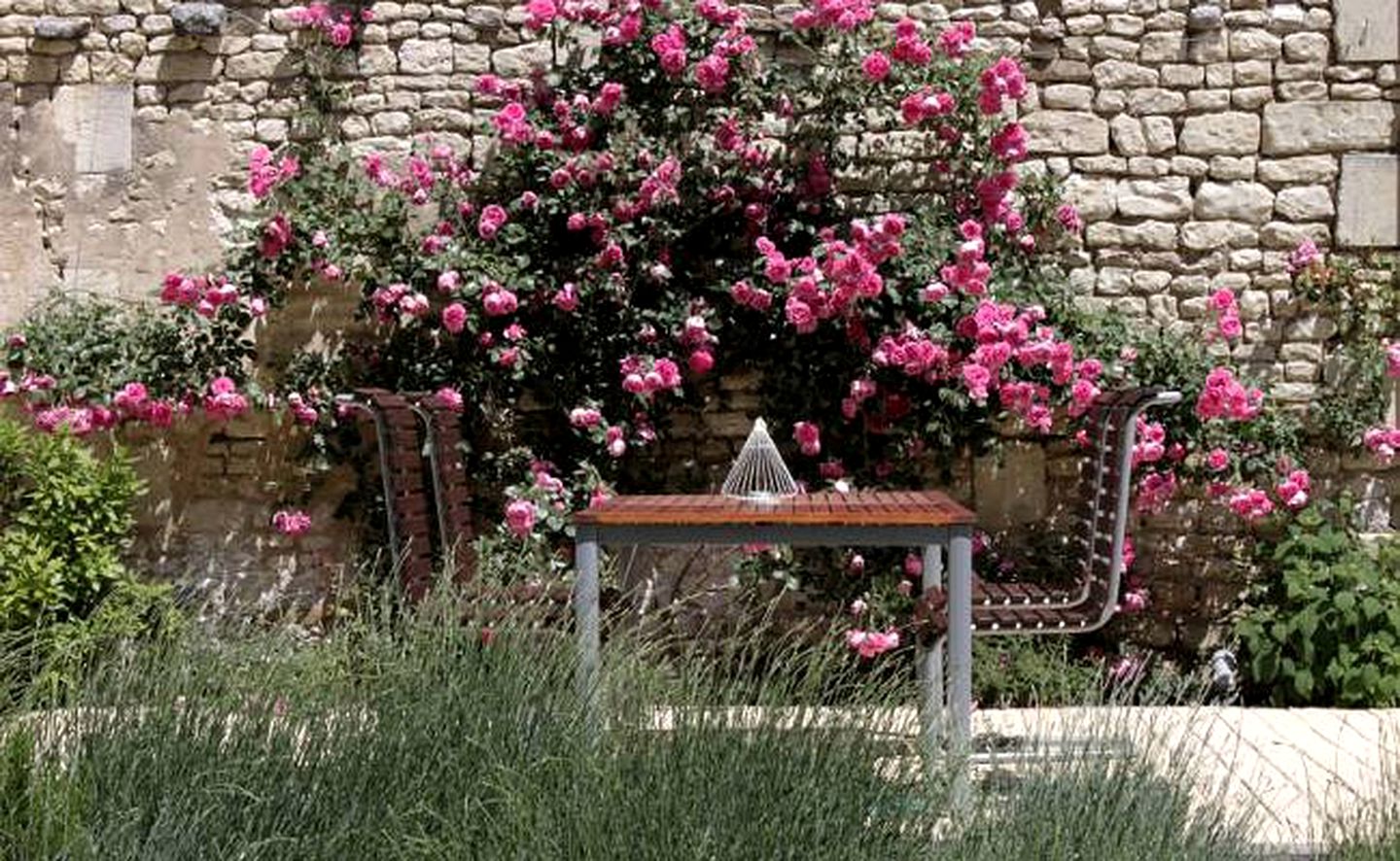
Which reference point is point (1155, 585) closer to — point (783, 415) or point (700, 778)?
point (783, 415)

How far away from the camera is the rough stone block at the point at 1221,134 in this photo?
6.04 m

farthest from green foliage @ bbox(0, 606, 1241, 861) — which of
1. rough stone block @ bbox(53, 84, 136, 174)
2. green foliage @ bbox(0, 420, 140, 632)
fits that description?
rough stone block @ bbox(53, 84, 136, 174)

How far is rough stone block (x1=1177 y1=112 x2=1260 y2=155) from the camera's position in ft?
19.8

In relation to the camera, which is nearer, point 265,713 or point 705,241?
point 265,713

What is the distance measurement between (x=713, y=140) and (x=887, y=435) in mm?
1203

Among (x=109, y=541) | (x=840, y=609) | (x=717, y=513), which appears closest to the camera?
(x=717, y=513)

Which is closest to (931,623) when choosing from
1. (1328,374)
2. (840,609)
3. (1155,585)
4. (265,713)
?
(840,609)

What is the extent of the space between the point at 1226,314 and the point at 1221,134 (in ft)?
2.14

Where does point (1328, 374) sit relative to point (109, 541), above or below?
above

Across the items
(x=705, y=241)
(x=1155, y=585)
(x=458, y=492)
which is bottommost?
(x=1155, y=585)

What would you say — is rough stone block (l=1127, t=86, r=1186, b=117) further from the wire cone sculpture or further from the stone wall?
the wire cone sculpture

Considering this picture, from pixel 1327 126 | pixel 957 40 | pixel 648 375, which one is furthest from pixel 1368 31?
pixel 648 375

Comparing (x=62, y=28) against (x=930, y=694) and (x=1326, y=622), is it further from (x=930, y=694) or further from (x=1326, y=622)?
(x=1326, y=622)

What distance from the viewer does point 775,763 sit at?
2.73 metres
